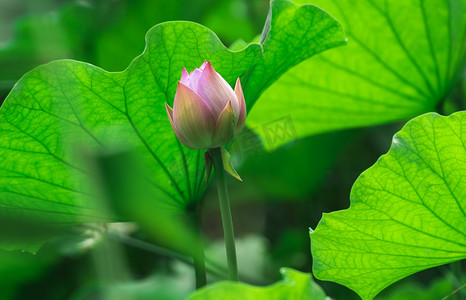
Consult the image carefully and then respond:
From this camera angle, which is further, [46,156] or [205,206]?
[205,206]

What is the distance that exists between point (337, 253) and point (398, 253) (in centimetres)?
6

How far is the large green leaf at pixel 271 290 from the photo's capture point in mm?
341

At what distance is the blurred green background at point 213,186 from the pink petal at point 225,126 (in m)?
0.30

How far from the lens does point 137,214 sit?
17 cm

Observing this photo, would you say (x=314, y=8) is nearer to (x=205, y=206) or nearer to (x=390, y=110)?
(x=390, y=110)

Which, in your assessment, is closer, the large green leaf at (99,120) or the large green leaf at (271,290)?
the large green leaf at (271,290)

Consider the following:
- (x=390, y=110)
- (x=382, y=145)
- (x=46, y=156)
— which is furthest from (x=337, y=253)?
(x=382, y=145)

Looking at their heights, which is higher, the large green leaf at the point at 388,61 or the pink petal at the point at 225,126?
the large green leaf at the point at 388,61

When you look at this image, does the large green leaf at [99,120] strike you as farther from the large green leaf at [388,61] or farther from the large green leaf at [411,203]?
the large green leaf at [388,61]

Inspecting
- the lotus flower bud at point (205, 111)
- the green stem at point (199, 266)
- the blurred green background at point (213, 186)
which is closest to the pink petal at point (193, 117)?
the lotus flower bud at point (205, 111)

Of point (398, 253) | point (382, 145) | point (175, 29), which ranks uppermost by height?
point (175, 29)

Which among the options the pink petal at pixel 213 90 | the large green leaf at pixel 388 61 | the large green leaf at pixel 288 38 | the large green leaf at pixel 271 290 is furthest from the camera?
the large green leaf at pixel 388 61

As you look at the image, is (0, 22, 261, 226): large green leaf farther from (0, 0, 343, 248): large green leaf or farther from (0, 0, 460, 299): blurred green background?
(0, 0, 460, 299): blurred green background

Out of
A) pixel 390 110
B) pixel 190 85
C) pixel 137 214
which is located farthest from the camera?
pixel 390 110
